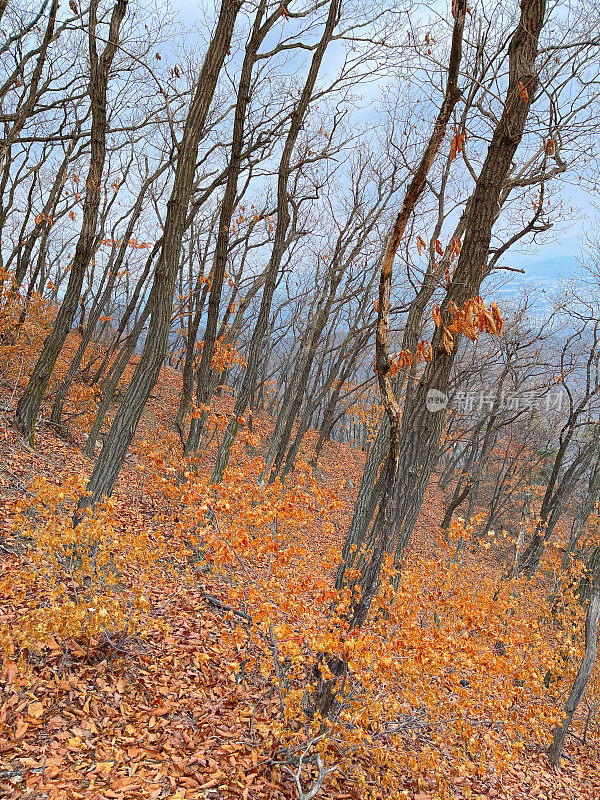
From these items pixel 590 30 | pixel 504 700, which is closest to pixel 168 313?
pixel 504 700

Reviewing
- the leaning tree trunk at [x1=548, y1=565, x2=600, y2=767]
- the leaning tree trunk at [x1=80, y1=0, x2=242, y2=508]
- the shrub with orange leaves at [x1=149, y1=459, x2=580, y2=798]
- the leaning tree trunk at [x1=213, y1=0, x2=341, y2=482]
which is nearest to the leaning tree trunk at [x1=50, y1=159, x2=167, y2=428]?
the leaning tree trunk at [x1=213, y1=0, x2=341, y2=482]

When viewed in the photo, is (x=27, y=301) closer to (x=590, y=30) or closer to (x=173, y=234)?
(x=173, y=234)

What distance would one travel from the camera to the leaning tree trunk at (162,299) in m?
4.84

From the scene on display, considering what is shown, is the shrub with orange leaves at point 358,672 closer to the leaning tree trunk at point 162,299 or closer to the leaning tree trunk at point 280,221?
the leaning tree trunk at point 162,299

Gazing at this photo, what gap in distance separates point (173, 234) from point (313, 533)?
10.0 meters

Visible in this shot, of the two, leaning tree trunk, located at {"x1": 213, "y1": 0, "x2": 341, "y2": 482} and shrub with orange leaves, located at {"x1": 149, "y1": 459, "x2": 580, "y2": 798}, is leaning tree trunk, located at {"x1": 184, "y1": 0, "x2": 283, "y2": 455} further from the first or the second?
shrub with orange leaves, located at {"x1": 149, "y1": 459, "x2": 580, "y2": 798}

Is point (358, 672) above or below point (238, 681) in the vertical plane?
above

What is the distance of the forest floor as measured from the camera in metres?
2.84

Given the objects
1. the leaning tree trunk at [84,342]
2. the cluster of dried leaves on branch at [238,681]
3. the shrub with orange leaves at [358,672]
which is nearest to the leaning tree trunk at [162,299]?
the cluster of dried leaves on branch at [238,681]

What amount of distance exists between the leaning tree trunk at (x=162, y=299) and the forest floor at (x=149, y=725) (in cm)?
140

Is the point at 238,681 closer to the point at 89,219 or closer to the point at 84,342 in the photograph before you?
the point at 89,219

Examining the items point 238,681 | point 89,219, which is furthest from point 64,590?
point 89,219

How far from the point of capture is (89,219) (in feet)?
23.2

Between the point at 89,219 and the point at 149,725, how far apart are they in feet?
22.7
